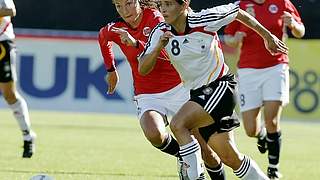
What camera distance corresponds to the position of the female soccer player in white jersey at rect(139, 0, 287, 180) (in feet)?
28.8

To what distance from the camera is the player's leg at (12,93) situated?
41.8 feet

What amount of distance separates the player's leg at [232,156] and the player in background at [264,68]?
242cm

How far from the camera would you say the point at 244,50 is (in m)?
12.4

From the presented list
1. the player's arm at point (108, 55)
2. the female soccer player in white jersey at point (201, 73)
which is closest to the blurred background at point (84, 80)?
the player's arm at point (108, 55)

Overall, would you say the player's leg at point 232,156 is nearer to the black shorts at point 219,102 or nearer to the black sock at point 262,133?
the black shorts at point 219,102

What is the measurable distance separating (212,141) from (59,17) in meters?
14.2

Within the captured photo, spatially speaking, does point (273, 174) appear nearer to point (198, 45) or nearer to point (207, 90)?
point (207, 90)

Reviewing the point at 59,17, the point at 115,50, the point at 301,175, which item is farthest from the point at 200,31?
the point at 59,17

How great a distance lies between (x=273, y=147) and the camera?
455 inches

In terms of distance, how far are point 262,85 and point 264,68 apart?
0.19 metres

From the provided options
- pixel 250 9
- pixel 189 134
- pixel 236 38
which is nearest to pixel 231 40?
pixel 236 38

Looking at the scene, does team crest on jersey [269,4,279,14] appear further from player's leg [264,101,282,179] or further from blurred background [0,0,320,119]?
blurred background [0,0,320,119]

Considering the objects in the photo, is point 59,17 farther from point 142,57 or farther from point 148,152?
point 142,57

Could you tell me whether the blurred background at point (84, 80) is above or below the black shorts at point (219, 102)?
below
